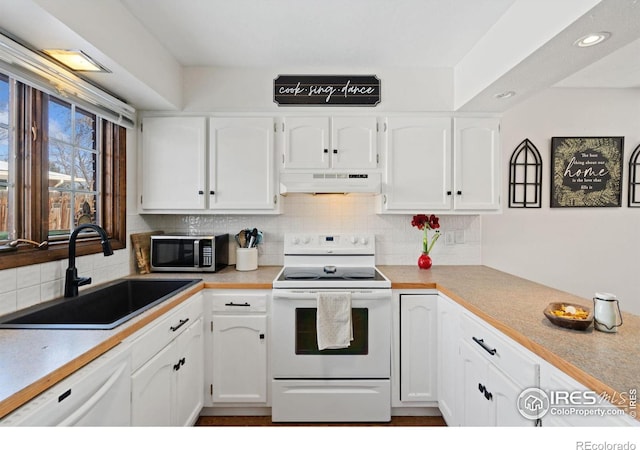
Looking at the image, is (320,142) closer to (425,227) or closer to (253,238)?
(253,238)

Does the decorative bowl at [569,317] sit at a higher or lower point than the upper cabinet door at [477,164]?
lower

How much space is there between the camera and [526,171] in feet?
8.75

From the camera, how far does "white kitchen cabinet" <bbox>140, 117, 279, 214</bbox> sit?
2.41m

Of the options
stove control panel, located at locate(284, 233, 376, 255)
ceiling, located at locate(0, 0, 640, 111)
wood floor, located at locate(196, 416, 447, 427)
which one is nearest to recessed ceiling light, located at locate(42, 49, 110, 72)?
ceiling, located at locate(0, 0, 640, 111)

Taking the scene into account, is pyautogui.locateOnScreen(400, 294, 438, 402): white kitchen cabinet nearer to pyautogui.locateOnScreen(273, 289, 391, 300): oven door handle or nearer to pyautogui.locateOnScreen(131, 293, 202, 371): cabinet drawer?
pyautogui.locateOnScreen(273, 289, 391, 300): oven door handle

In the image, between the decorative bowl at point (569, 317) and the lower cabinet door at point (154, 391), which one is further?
the lower cabinet door at point (154, 391)

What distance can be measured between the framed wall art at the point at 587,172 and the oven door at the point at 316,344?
1.85 meters

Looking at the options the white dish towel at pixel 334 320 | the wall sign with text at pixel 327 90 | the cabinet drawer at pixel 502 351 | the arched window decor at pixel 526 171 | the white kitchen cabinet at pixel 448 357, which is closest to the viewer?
the cabinet drawer at pixel 502 351

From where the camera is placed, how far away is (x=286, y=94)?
242 centimetres

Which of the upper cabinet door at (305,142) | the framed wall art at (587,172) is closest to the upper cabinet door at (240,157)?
the upper cabinet door at (305,142)

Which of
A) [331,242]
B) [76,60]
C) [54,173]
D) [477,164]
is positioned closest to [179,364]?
[54,173]

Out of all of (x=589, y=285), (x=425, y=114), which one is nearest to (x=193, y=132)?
(x=425, y=114)

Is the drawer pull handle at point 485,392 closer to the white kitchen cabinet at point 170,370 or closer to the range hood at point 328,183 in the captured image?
the range hood at point 328,183

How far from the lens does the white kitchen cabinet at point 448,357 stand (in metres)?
1.81
